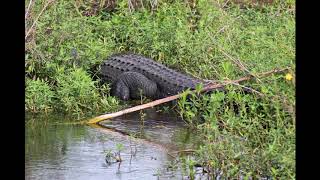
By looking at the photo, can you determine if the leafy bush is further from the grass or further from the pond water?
the pond water

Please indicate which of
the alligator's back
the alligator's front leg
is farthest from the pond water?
the alligator's front leg

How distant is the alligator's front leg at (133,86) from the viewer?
8320mm

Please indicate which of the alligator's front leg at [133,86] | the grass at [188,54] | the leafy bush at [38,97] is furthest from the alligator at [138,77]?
the leafy bush at [38,97]

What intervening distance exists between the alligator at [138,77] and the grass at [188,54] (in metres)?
0.16

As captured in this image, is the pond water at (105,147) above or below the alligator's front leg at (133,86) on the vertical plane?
below

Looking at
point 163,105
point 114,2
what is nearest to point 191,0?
point 114,2

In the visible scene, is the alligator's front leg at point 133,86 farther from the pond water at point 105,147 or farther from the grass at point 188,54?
the pond water at point 105,147

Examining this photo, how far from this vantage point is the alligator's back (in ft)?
26.3

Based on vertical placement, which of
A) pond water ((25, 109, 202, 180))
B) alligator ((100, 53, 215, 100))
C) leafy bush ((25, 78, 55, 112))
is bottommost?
pond water ((25, 109, 202, 180))

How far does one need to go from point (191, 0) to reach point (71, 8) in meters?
1.75

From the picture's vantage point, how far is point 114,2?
34.0 ft

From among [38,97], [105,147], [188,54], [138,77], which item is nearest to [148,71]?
[138,77]
